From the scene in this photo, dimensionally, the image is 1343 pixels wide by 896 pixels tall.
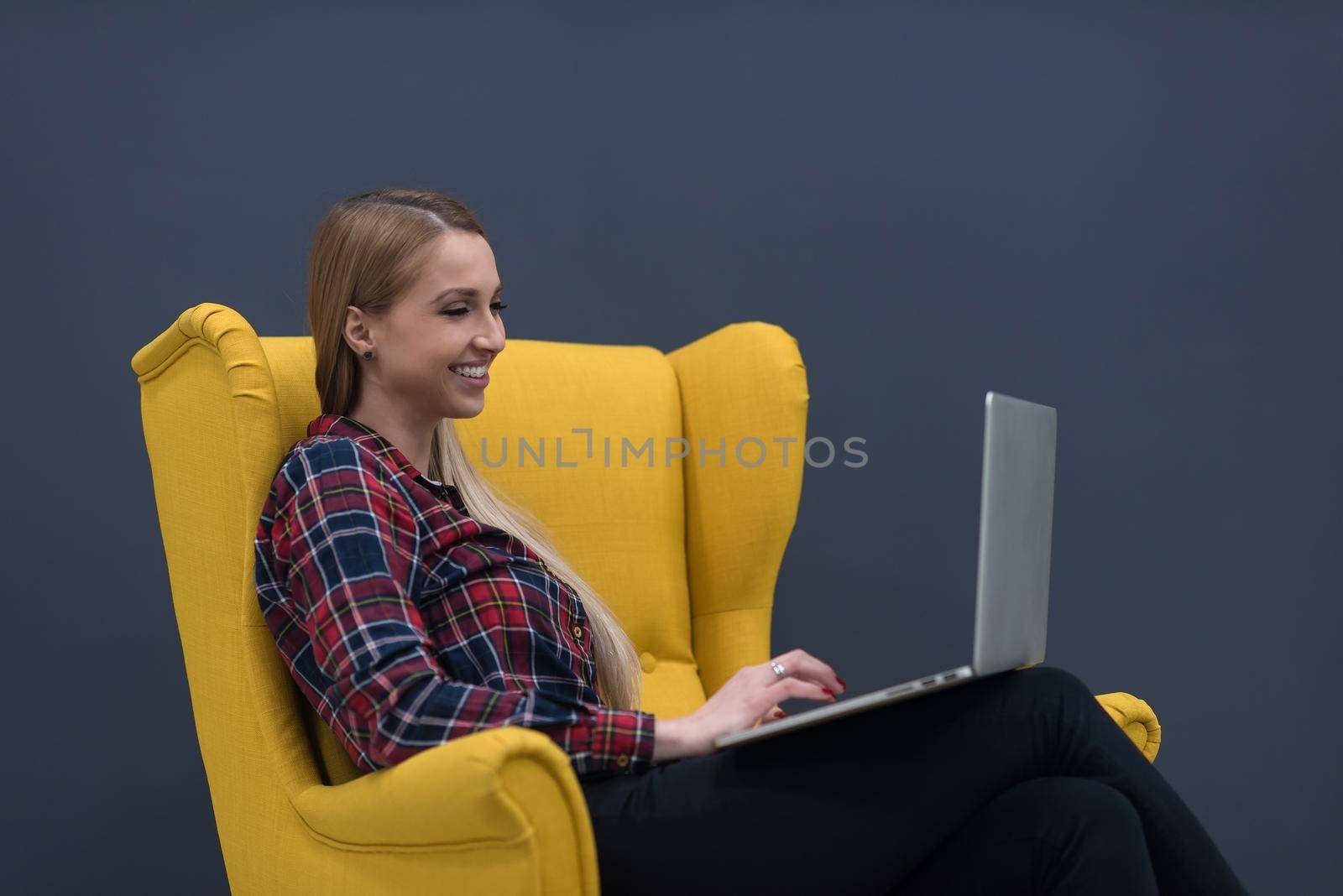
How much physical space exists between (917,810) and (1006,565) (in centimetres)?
25

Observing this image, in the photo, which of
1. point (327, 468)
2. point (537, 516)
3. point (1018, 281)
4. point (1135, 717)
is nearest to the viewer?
point (327, 468)

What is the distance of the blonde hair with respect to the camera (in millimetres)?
1484

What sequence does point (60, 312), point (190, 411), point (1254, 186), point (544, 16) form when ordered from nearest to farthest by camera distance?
1. point (190, 411)
2. point (60, 312)
3. point (544, 16)
4. point (1254, 186)

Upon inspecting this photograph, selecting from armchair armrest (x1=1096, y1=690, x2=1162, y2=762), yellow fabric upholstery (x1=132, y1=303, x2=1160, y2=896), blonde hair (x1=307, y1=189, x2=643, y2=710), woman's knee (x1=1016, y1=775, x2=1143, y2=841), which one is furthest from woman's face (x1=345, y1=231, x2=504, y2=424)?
armchair armrest (x1=1096, y1=690, x2=1162, y2=762)

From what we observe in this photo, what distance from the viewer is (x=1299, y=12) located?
247cm

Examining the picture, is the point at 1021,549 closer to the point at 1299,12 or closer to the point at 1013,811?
the point at 1013,811

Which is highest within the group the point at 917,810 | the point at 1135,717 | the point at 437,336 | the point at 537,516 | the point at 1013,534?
the point at 437,336

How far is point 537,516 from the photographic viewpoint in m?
1.87

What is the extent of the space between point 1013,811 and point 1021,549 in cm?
25

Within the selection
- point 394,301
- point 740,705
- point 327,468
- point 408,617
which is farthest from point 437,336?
point 740,705

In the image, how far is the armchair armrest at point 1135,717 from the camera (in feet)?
5.74

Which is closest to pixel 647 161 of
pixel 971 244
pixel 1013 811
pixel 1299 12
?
pixel 971 244

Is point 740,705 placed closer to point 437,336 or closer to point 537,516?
point 437,336

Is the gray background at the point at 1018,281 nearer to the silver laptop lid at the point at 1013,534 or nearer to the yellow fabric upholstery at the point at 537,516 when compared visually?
the yellow fabric upholstery at the point at 537,516
